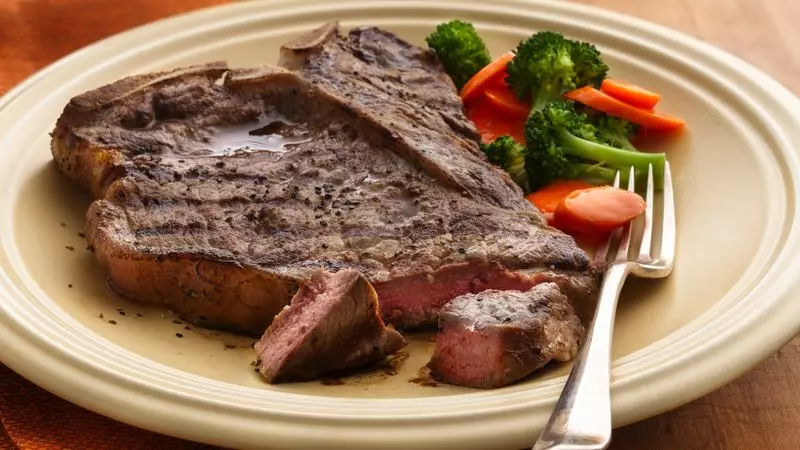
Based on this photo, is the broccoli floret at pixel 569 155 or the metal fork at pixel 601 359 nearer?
the metal fork at pixel 601 359

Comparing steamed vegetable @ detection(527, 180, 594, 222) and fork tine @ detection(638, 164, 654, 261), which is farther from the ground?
fork tine @ detection(638, 164, 654, 261)

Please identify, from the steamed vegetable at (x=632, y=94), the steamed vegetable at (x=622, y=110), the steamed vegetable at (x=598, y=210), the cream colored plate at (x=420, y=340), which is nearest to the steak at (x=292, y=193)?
the cream colored plate at (x=420, y=340)

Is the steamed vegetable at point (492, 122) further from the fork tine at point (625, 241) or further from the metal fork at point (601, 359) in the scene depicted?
the metal fork at point (601, 359)

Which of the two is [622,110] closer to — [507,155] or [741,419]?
[507,155]

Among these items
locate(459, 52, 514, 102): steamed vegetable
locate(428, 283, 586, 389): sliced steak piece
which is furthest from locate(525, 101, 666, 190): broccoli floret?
locate(428, 283, 586, 389): sliced steak piece

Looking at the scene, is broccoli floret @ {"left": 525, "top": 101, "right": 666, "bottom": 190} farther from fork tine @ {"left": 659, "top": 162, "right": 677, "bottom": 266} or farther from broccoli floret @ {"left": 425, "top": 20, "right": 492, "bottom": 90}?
broccoli floret @ {"left": 425, "top": 20, "right": 492, "bottom": 90}

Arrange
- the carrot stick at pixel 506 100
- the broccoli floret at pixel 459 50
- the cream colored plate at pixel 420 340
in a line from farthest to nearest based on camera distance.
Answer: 1. the broccoli floret at pixel 459 50
2. the carrot stick at pixel 506 100
3. the cream colored plate at pixel 420 340

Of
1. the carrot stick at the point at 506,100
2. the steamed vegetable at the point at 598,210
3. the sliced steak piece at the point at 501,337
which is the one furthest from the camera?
the carrot stick at the point at 506,100
